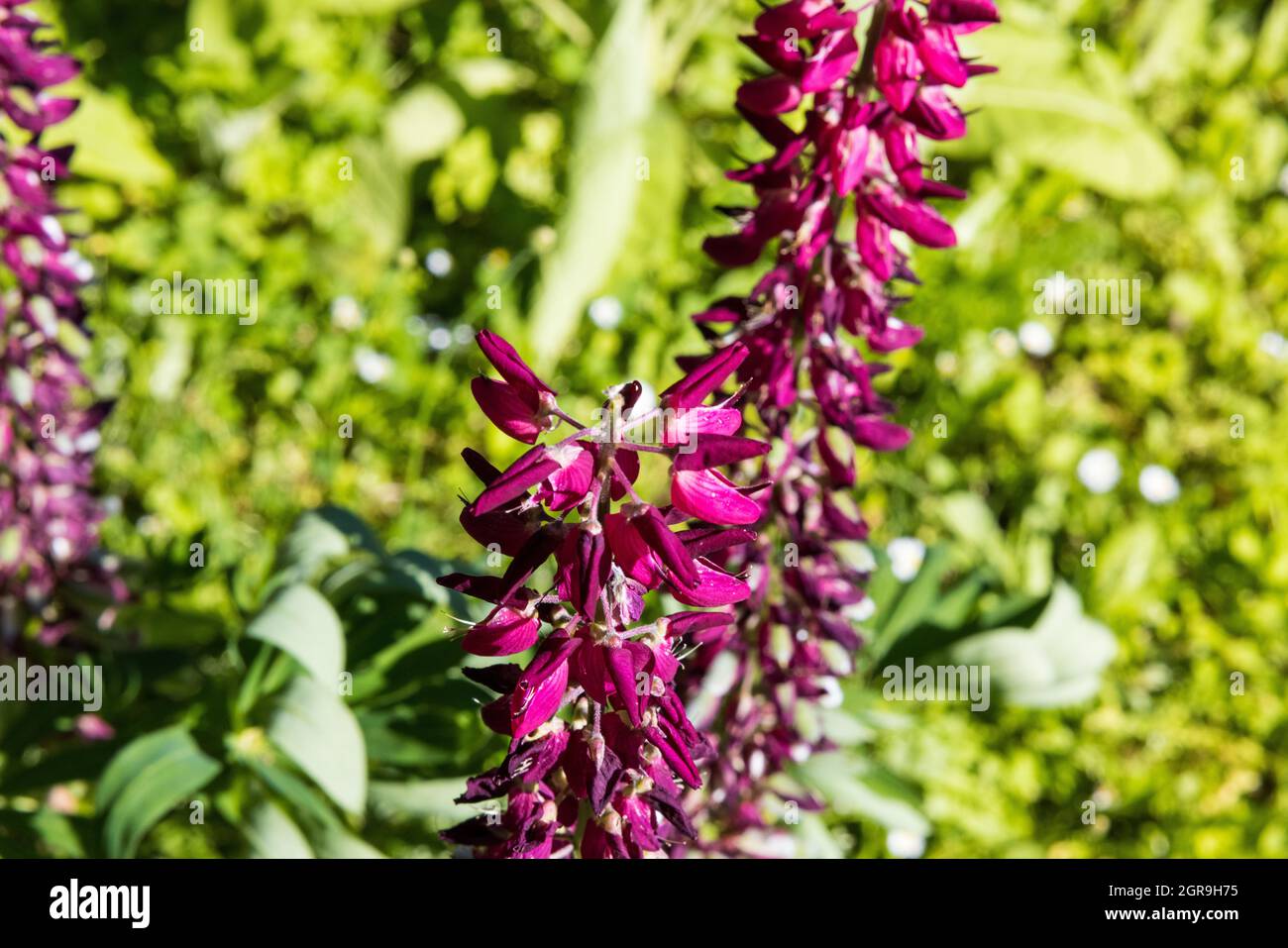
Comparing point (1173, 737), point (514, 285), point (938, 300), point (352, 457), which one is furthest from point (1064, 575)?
point (352, 457)

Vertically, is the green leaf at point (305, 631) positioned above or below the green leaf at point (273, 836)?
above

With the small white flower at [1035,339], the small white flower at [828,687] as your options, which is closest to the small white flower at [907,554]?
the small white flower at [1035,339]

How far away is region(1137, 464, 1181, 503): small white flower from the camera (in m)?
3.34

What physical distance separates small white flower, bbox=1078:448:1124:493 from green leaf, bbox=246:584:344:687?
2.39 m

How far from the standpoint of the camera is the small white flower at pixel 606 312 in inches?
139

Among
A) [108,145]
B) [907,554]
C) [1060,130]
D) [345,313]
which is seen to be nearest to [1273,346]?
[1060,130]

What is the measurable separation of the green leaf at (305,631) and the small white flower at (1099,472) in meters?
2.39

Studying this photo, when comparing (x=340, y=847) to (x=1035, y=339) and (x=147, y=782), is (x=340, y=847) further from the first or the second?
(x=1035, y=339)

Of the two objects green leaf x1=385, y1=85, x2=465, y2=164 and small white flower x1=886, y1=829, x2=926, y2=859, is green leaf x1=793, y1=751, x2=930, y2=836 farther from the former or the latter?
green leaf x1=385, y1=85, x2=465, y2=164

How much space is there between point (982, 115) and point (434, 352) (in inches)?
76.8

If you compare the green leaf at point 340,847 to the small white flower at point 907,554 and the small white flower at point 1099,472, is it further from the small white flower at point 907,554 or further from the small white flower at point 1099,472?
the small white flower at point 1099,472

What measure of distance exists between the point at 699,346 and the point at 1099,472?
1.24 meters
